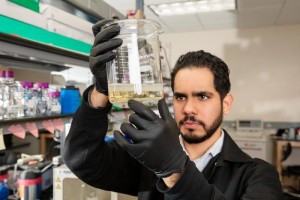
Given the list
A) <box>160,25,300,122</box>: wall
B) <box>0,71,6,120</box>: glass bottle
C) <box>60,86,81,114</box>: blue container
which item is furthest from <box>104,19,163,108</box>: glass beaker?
<box>160,25,300,122</box>: wall

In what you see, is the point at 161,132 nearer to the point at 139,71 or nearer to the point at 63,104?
the point at 139,71

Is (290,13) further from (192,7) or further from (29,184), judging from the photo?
(29,184)

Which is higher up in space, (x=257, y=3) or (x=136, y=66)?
(x=257, y=3)

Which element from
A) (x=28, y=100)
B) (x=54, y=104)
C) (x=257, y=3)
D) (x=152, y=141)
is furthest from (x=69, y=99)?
(x=257, y=3)

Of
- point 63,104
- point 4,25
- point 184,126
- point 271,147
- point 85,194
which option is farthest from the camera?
point 271,147

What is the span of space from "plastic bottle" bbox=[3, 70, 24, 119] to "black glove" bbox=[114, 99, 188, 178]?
2.02 feet

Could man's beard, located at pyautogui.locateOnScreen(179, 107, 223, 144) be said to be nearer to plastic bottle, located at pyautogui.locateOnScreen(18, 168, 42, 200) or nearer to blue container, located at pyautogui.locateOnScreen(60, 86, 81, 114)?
blue container, located at pyautogui.locateOnScreen(60, 86, 81, 114)

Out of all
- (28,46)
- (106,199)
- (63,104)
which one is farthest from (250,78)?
(28,46)

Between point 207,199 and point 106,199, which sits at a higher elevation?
point 207,199

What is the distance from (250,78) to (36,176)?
161 inches

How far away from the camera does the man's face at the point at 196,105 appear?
46.9 inches

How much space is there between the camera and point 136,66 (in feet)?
2.46

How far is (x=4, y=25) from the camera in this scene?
958mm

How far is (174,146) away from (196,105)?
519 millimetres
